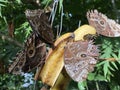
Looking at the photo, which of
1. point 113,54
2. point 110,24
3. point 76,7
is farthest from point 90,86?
point 110,24

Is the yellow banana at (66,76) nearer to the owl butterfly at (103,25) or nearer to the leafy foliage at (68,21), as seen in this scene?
the owl butterfly at (103,25)

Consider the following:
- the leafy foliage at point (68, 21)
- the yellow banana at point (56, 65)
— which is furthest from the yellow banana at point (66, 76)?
the leafy foliage at point (68, 21)

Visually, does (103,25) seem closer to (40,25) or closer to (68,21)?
(40,25)

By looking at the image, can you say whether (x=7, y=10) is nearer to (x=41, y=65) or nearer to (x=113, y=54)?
Answer: (x=113, y=54)

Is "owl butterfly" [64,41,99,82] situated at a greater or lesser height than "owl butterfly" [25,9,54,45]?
lesser

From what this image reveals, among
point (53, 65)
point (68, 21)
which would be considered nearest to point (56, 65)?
point (53, 65)

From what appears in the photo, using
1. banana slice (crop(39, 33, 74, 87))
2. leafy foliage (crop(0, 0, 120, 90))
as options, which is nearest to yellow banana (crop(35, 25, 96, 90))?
banana slice (crop(39, 33, 74, 87))

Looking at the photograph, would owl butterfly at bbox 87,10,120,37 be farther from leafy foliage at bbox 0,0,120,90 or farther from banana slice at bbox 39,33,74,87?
leafy foliage at bbox 0,0,120,90
